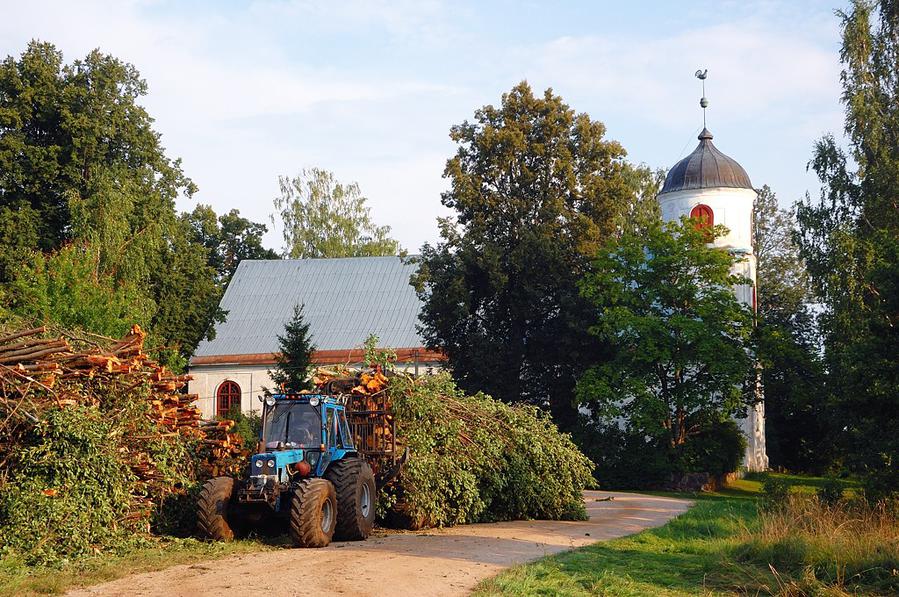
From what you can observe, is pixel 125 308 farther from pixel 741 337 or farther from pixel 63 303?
pixel 741 337

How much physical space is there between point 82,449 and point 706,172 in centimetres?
3094

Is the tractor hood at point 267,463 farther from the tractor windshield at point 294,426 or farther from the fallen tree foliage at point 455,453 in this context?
the fallen tree foliage at point 455,453

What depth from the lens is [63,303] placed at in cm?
2712

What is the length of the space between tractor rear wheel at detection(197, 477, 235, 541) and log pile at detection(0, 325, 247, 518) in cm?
82

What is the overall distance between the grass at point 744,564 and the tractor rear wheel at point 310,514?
3.11 metres

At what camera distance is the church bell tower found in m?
39.1

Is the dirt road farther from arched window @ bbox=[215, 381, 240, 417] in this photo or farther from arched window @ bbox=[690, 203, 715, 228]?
arched window @ bbox=[215, 381, 240, 417]

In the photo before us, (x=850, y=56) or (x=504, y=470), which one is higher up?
(x=850, y=56)

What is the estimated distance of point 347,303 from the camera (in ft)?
156

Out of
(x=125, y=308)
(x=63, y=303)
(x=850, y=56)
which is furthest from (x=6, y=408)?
(x=850, y=56)

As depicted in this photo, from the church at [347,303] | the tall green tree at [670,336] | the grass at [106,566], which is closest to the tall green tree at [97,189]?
the church at [347,303]

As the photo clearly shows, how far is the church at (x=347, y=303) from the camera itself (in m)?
39.3

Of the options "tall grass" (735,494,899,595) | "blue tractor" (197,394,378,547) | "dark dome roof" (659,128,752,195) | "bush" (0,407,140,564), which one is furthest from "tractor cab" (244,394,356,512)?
"dark dome roof" (659,128,752,195)

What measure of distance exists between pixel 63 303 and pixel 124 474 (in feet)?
48.4
